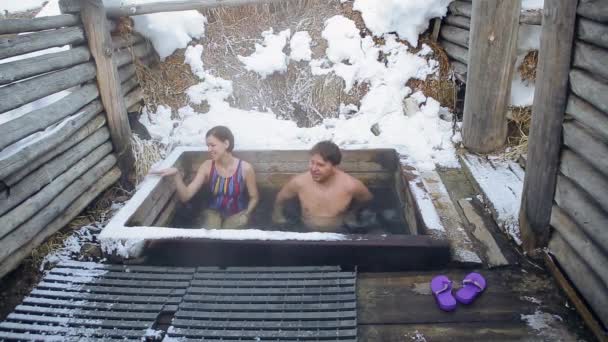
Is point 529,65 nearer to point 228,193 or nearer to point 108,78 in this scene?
point 228,193

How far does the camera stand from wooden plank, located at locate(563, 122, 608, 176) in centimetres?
241

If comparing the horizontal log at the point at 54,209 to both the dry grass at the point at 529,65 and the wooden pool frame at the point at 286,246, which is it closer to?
the wooden pool frame at the point at 286,246

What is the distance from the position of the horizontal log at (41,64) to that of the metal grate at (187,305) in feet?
4.71

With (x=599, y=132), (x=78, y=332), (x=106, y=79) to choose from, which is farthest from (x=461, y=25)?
(x=78, y=332)

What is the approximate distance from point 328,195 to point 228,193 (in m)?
0.95

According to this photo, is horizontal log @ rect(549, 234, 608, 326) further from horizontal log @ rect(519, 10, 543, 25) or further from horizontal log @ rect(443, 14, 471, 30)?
horizontal log @ rect(443, 14, 471, 30)

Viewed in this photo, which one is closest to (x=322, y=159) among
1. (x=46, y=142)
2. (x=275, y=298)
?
(x=275, y=298)

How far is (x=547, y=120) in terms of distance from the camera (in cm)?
287

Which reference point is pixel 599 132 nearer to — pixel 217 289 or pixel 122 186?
pixel 217 289

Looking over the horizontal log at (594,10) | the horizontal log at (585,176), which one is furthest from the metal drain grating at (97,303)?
the horizontal log at (594,10)

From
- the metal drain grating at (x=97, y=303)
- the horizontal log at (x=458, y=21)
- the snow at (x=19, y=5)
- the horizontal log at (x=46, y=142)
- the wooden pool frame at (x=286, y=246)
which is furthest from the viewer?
the snow at (x=19, y=5)

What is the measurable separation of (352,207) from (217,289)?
68.2 inches

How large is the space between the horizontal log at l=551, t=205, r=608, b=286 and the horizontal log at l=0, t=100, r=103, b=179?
373 cm

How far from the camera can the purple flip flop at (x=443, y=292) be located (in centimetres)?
263
